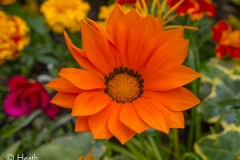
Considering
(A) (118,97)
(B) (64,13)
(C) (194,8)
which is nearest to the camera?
(A) (118,97)

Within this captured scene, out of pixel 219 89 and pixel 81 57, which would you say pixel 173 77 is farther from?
pixel 219 89

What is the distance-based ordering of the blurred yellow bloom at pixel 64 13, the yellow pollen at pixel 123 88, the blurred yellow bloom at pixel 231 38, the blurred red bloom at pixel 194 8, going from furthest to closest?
the blurred yellow bloom at pixel 64 13, the blurred yellow bloom at pixel 231 38, the blurred red bloom at pixel 194 8, the yellow pollen at pixel 123 88

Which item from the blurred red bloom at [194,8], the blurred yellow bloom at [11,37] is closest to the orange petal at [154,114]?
the blurred red bloom at [194,8]

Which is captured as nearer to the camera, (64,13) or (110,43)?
(110,43)

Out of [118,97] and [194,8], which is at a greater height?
[194,8]

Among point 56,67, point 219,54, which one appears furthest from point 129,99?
point 56,67

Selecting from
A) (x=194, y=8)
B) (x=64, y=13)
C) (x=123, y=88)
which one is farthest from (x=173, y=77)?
(x=64, y=13)

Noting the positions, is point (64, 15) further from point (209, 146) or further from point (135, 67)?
point (209, 146)

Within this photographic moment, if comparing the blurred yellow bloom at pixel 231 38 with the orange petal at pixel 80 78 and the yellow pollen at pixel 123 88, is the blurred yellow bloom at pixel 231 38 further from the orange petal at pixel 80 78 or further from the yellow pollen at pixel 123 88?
the orange petal at pixel 80 78

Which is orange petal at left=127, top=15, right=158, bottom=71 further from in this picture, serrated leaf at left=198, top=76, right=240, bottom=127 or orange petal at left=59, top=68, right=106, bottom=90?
serrated leaf at left=198, top=76, right=240, bottom=127
